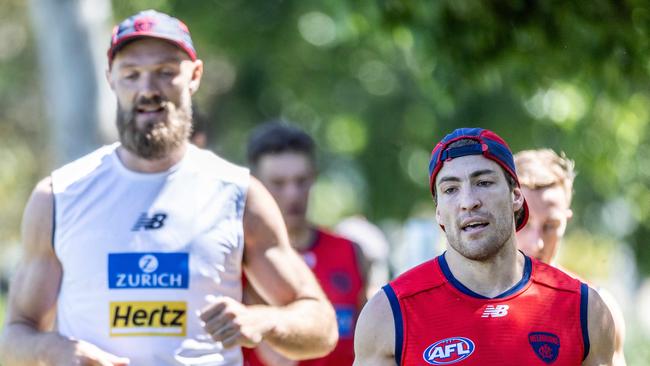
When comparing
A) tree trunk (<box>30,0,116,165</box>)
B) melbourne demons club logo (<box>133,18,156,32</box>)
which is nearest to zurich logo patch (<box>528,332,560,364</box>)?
melbourne demons club logo (<box>133,18,156,32</box>)

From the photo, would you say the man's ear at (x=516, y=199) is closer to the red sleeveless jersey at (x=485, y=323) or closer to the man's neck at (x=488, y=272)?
the man's neck at (x=488, y=272)

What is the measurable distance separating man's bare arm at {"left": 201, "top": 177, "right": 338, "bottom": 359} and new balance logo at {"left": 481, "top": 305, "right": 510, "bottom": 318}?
0.87m

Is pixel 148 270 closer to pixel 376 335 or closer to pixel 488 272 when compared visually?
pixel 376 335

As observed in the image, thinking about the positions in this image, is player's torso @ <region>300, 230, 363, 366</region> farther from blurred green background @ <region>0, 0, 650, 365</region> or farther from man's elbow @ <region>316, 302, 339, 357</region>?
man's elbow @ <region>316, 302, 339, 357</region>

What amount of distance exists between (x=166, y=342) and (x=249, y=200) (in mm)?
617

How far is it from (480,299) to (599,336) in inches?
15.8

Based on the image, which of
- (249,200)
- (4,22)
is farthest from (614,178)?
(4,22)

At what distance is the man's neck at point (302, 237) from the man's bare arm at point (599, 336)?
3010mm

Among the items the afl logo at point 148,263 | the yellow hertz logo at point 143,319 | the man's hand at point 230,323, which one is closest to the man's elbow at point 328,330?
the man's hand at point 230,323

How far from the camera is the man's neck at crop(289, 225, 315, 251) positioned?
708 centimetres

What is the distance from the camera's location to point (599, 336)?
4.19 meters

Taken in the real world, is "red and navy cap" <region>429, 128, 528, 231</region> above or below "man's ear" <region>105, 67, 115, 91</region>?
below

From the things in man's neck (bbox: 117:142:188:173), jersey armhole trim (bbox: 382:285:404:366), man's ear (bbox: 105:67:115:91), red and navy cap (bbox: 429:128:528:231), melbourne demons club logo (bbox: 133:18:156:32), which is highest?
melbourne demons club logo (bbox: 133:18:156:32)

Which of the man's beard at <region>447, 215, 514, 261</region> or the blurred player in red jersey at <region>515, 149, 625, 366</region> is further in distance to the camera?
the blurred player in red jersey at <region>515, 149, 625, 366</region>
